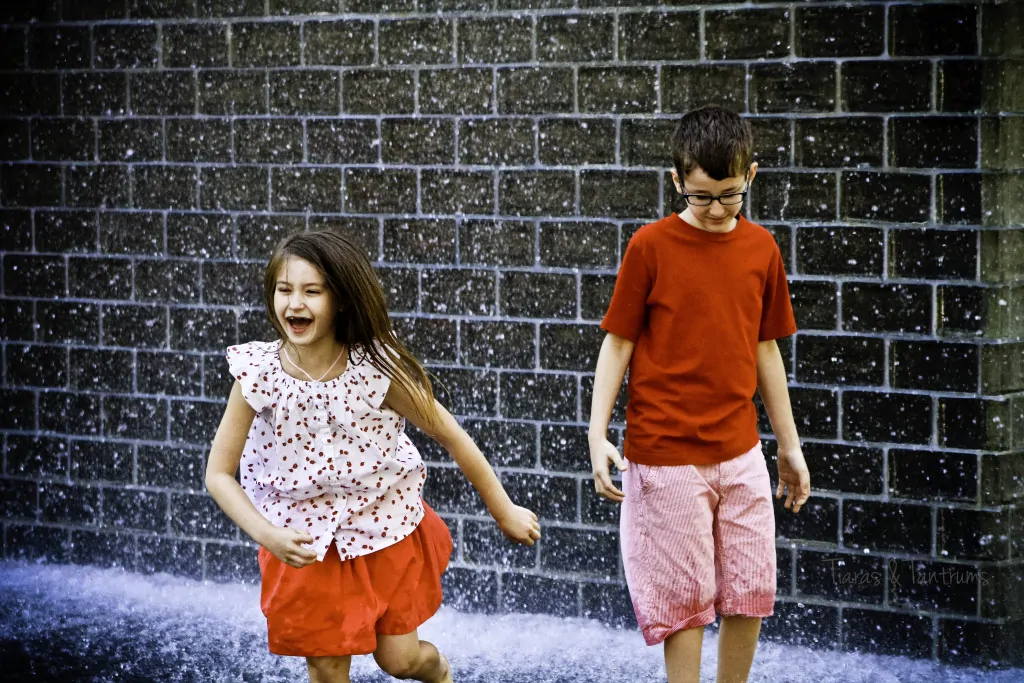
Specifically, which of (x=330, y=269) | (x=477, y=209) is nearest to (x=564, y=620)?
(x=477, y=209)

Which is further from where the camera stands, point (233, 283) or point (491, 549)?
point (233, 283)

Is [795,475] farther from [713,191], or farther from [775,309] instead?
[713,191]

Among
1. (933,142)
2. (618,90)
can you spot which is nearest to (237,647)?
(618,90)

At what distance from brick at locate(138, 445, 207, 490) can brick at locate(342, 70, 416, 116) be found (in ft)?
5.46

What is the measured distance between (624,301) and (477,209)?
171 cm

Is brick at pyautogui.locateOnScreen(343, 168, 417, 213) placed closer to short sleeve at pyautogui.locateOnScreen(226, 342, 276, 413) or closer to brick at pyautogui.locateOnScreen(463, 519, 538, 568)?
brick at pyautogui.locateOnScreen(463, 519, 538, 568)

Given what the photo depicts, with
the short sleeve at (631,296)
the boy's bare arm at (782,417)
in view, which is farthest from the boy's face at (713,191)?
the boy's bare arm at (782,417)

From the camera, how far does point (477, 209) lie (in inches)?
217

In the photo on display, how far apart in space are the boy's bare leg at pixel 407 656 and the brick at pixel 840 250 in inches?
81.9

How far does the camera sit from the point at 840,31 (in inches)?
194

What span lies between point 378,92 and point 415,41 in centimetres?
26

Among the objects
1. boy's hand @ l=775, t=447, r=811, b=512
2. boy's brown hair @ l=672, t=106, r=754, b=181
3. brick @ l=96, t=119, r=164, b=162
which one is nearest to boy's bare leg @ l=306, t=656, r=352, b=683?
boy's hand @ l=775, t=447, r=811, b=512

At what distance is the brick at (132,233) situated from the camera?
19.8 feet

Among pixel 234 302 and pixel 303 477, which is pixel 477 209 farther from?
pixel 303 477
